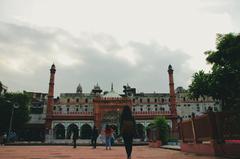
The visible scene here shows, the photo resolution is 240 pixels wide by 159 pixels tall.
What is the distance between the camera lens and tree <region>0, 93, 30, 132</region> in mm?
36812

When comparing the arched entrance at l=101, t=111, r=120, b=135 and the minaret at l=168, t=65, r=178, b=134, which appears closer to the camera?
the minaret at l=168, t=65, r=178, b=134

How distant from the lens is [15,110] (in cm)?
3828

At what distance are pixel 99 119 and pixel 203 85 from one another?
3231cm

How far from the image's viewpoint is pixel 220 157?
23.6ft

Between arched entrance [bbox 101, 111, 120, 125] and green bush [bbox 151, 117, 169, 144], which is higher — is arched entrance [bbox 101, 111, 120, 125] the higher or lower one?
the higher one

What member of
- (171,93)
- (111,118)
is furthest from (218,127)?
(171,93)

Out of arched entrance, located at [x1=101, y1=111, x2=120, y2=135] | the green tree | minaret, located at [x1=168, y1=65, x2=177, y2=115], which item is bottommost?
arched entrance, located at [x1=101, y1=111, x2=120, y2=135]

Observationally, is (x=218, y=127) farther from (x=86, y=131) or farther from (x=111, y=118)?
(x=86, y=131)

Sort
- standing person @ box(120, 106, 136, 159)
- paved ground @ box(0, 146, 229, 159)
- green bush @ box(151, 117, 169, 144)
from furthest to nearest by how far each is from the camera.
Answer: green bush @ box(151, 117, 169, 144) < paved ground @ box(0, 146, 229, 159) < standing person @ box(120, 106, 136, 159)

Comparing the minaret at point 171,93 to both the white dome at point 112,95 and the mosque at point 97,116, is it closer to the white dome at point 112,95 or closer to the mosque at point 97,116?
the mosque at point 97,116

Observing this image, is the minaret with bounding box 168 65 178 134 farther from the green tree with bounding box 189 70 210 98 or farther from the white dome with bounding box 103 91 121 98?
the green tree with bounding box 189 70 210 98

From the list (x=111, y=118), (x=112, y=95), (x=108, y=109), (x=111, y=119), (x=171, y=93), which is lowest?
(x=111, y=119)

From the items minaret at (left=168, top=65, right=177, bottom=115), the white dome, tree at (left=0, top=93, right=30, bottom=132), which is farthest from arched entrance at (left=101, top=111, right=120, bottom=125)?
tree at (left=0, top=93, right=30, bottom=132)

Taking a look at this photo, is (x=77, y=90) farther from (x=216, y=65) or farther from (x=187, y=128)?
(x=187, y=128)
